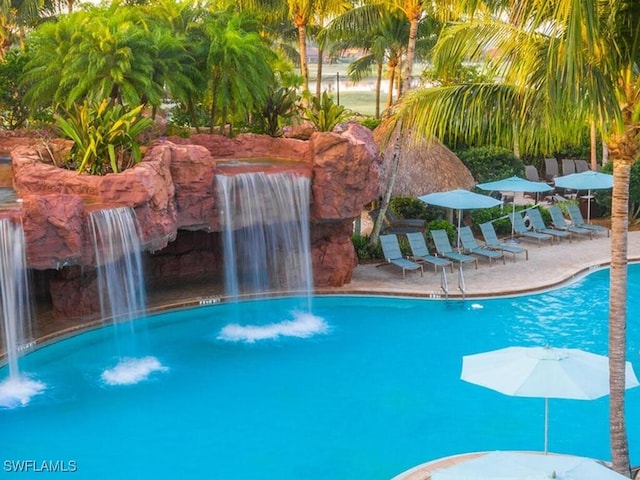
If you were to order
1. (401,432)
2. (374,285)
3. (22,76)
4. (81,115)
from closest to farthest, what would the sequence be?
(401,432), (81,115), (374,285), (22,76)

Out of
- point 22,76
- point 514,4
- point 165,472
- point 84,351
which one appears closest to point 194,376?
point 84,351

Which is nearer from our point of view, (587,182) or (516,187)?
(516,187)

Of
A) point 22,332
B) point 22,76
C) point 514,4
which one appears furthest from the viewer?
point 22,76

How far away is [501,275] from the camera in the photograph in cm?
2141

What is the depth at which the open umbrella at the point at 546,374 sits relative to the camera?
10.1 m

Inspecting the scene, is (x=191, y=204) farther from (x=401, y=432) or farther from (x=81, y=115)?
(x=401, y=432)

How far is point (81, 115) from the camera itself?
17.3 meters

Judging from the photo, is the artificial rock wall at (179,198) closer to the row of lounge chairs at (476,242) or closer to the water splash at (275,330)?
the row of lounge chairs at (476,242)

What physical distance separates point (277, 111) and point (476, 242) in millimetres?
6967

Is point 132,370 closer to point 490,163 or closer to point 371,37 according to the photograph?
point 490,163

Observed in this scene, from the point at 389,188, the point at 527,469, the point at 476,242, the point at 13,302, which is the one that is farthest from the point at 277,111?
the point at 527,469

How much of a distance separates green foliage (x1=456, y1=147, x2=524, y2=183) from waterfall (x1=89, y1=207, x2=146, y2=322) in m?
14.5

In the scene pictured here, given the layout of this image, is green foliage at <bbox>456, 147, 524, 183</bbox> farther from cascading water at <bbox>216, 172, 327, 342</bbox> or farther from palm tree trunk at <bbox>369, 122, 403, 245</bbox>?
cascading water at <bbox>216, 172, 327, 342</bbox>

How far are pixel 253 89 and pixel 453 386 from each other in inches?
425
